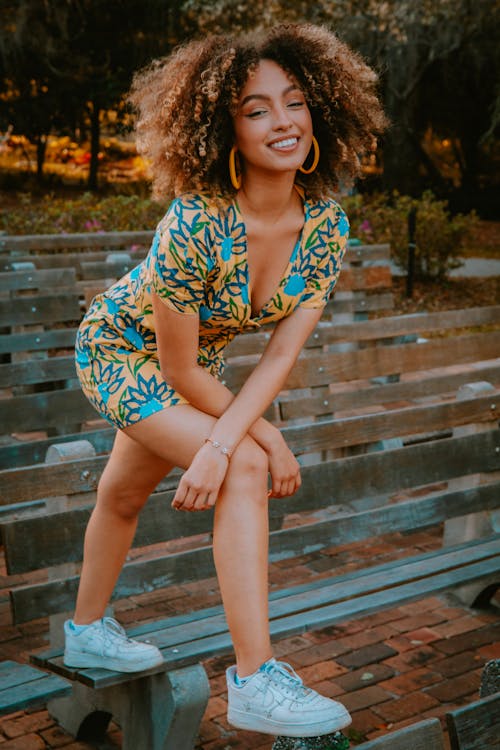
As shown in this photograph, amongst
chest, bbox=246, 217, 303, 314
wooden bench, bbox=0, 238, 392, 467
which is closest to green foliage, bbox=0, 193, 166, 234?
wooden bench, bbox=0, 238, 392, 467

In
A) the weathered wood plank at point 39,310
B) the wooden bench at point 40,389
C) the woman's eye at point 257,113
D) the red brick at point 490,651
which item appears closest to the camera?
the woman's eye at point 257,113

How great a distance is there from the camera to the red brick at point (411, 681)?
373 centimetres

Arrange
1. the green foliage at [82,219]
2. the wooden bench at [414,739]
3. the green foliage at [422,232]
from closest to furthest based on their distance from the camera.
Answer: the wooden bench at [414,739] < the green foliage at [82,219] < the green foliage at [422,232]

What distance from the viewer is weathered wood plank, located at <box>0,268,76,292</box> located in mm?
6445

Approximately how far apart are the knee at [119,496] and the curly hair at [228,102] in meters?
0.81

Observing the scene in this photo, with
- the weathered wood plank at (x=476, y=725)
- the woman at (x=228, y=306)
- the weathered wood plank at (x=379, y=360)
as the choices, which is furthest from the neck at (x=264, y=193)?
the weathered wood plank at (x=379, y=360)

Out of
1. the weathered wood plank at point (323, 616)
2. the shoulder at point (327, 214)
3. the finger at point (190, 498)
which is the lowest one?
the weathered wood plank at point (323, 616)

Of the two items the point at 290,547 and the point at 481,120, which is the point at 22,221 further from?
the point at 481,120

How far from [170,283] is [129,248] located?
6.53 meters

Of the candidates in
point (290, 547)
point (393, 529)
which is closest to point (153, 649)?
point (290, 547)

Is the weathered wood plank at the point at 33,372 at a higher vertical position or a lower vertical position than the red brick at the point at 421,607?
higher

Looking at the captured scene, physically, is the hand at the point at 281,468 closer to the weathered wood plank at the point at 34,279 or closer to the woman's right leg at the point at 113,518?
the woman's right leg at the point at 113,518

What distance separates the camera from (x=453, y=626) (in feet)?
14.0

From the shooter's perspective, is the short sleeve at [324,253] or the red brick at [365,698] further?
the red brick at [365,698]
